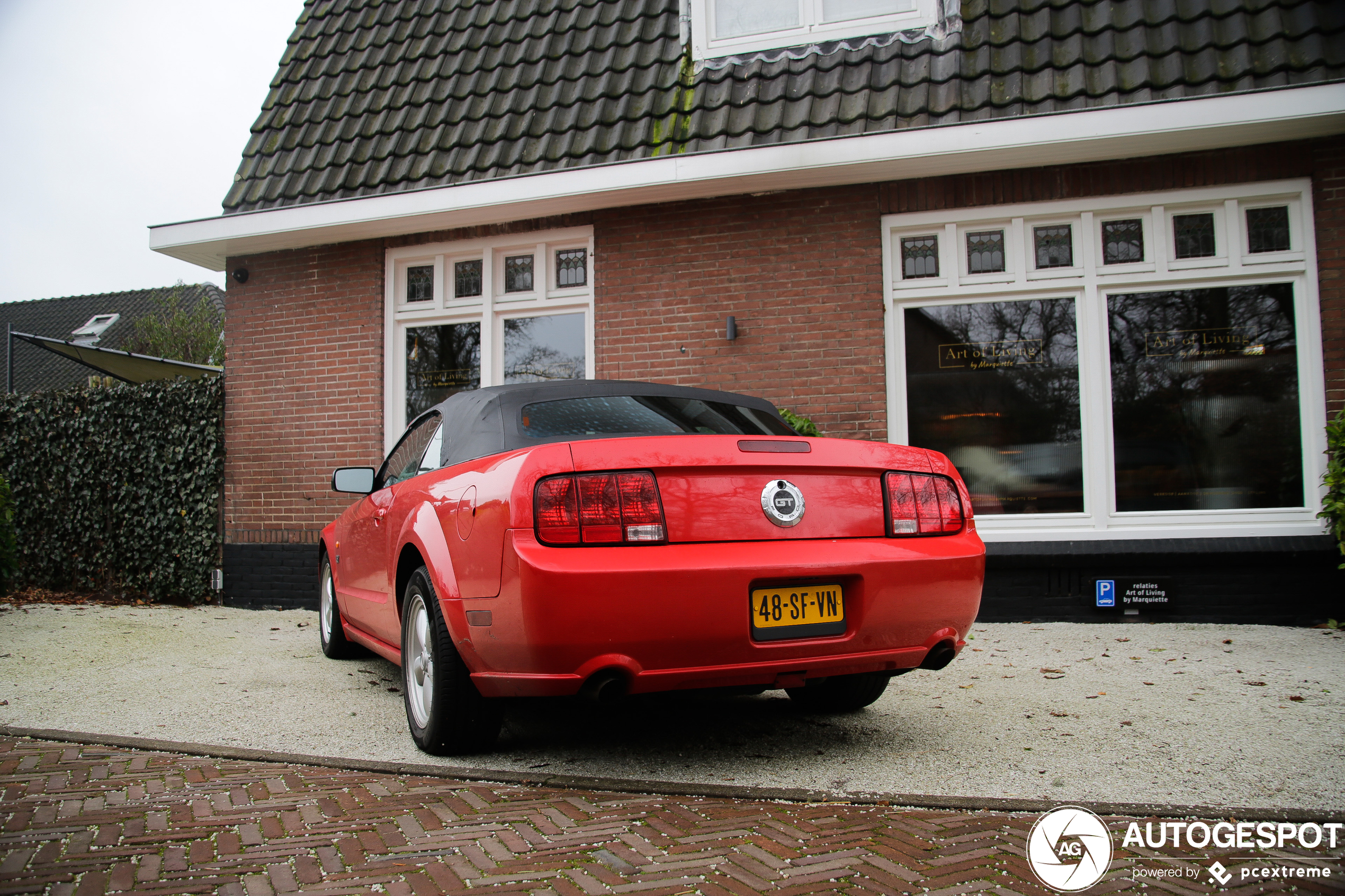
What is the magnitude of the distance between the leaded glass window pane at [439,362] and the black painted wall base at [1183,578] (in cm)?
469

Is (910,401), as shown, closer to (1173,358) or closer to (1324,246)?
(1173,358)

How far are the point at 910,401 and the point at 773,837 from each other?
504 cm

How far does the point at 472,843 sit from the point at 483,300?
246 inches

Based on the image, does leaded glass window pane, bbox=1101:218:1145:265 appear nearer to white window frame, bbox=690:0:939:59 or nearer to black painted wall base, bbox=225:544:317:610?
white window frame, bbox=690:0:939:59

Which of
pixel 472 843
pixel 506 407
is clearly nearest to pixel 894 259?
pixel 506 407

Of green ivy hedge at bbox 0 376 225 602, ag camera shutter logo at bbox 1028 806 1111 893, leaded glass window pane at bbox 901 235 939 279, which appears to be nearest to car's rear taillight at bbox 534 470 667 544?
ag camera shutter logo at bbox 1028 806 1111 893

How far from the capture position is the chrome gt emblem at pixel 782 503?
2.96 meters

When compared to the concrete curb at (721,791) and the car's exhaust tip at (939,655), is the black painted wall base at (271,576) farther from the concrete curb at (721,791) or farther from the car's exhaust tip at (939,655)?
the car's exhaust tip at (939,655)

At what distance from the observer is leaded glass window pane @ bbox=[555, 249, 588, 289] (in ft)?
25.7

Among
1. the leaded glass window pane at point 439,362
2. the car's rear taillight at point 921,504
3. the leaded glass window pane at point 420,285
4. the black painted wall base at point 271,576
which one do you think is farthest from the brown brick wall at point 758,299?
the car's rear taillight at point 921,504

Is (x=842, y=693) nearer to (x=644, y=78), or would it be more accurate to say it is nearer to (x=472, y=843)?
(x=472, y=843)

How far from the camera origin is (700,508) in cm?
288

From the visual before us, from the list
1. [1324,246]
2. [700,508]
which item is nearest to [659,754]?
[700,508]

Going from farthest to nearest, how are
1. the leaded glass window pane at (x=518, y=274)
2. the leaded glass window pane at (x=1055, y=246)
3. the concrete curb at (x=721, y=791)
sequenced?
the leaded glass window pane at (x=518, y=274) < the leaded glass window pane at (x=1055, y=246) < the concrete curb at (x=721, y=791)
